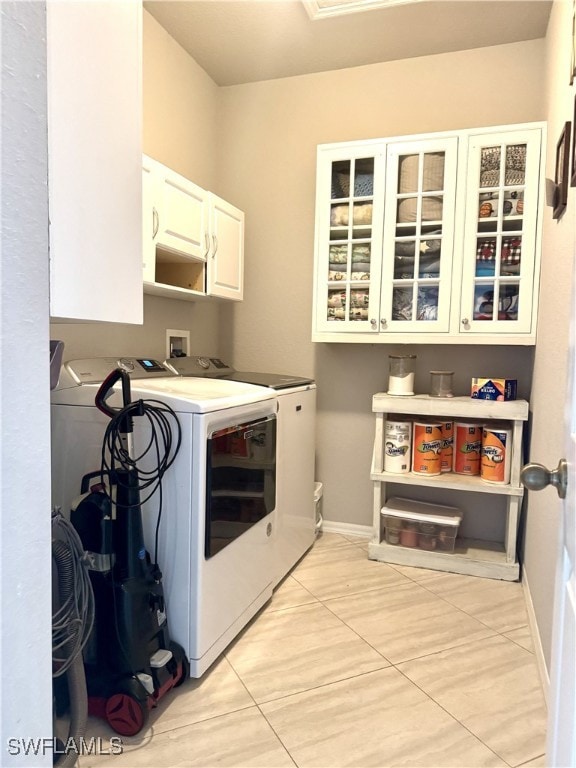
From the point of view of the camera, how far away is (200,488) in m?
1.53

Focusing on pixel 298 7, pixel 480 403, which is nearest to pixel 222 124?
pixel 298 7

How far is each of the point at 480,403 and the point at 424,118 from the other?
155cm

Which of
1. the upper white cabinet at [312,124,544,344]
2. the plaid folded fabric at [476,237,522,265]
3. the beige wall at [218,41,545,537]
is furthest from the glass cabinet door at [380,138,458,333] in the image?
the beige wall at [218,41,545,537]

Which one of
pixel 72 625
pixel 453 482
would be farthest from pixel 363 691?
pixel 453 482

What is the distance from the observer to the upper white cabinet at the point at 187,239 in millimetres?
1982

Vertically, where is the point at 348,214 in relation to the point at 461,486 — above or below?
above

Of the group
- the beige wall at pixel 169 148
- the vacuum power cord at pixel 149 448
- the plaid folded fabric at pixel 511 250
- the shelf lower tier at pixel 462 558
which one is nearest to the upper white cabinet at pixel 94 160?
the vacuum power cord at pixel 149 448

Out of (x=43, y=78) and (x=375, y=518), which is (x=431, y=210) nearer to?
(x=375, y=518)

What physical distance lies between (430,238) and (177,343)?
1.42 metres

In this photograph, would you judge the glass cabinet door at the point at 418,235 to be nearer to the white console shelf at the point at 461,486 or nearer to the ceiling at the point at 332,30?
the white console shelf at the point at 461,486

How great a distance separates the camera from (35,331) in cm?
61

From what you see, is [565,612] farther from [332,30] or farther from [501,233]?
[332,30]

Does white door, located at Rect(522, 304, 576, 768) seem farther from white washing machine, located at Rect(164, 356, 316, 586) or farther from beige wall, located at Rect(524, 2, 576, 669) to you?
white washing machine, located at Rect(164, 356, 316, 586)

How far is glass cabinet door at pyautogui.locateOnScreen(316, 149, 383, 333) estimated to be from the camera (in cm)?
249
